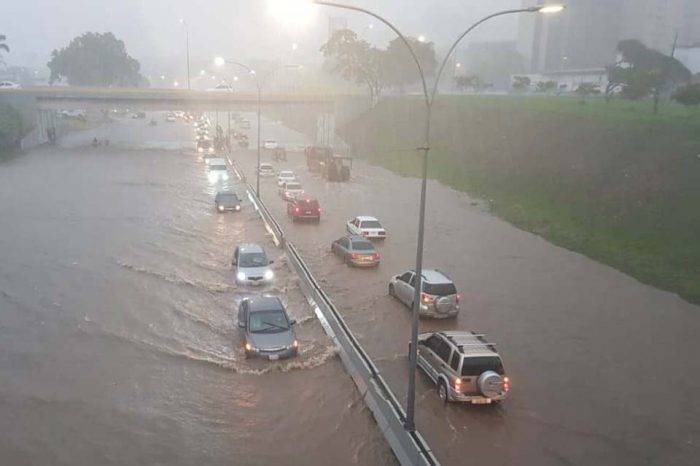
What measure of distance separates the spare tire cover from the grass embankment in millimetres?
13630

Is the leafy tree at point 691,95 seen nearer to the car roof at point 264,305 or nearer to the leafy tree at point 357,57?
the car roof at point 264,305

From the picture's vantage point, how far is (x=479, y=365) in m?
14.4

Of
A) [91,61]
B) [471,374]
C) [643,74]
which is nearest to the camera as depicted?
[471,374]

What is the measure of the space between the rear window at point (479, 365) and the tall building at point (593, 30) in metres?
116

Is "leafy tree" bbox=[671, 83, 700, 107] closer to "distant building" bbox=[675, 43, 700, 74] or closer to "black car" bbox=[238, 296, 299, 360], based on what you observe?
"black car" bbox=[238, 296, 299, 360]

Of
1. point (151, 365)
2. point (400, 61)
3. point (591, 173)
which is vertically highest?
point (400, 61)

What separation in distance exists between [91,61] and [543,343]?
519 feet

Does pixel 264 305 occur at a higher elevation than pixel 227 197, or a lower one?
higher

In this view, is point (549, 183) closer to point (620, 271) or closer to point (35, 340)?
point (620, 271)

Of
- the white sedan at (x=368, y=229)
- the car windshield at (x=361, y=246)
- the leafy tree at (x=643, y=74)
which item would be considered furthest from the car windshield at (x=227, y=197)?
the leafy tree at (x=643, y=74)

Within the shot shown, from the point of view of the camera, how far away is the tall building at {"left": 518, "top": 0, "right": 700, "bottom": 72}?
116 metres

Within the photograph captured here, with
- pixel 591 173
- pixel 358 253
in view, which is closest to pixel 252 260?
pixel 358 253

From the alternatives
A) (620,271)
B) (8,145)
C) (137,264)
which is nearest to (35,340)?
(137,264)

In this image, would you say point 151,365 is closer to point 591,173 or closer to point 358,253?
point 358,253
